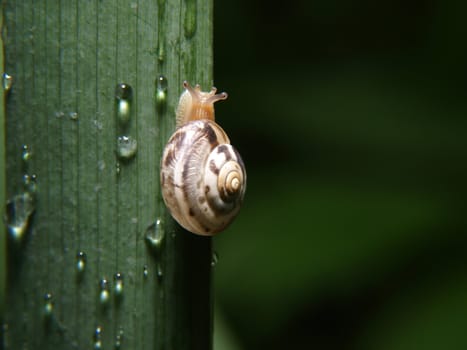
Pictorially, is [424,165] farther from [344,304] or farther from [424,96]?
[344,304]

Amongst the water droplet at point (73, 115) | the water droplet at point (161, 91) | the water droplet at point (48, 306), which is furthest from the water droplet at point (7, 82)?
the water droplet at point (48, 306)

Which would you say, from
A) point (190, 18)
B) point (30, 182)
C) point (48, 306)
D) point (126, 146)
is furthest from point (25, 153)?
point (190, 18)

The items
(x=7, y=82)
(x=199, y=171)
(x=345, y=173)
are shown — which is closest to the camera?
(x=7, y=82)

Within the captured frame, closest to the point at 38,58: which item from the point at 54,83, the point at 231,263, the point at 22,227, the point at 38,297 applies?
the point at 54,83

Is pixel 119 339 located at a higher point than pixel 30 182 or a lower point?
lower

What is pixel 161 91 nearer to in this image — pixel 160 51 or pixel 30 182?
pixel 160 51

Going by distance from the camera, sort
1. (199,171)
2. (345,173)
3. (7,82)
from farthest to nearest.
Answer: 1. (345,173)
2. (199,171)
3. (7,82)

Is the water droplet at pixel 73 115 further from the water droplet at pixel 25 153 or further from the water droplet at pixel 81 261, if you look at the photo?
the water droplet at pixel 81 261
